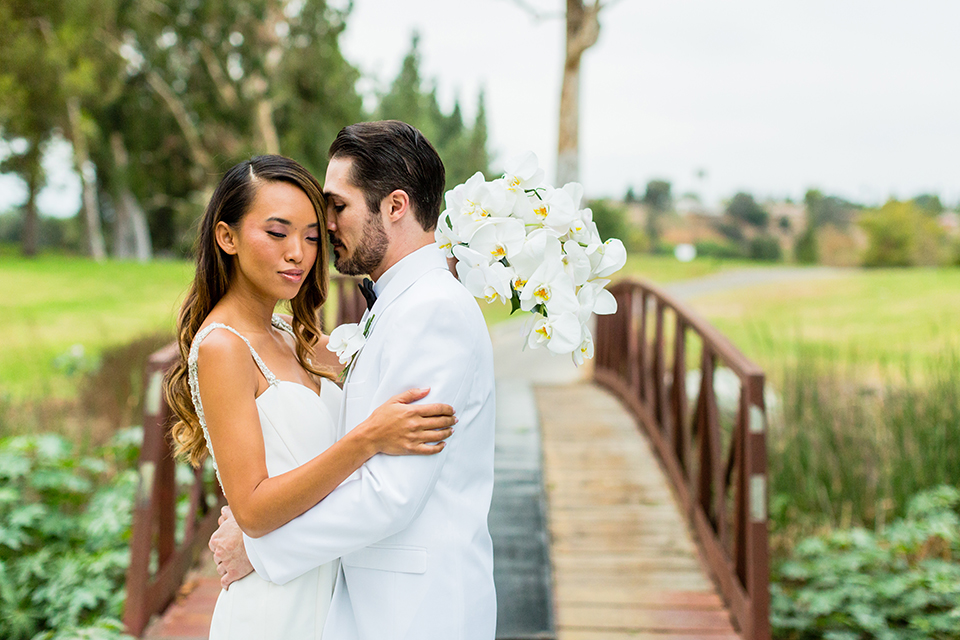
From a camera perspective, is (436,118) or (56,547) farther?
(436,118)

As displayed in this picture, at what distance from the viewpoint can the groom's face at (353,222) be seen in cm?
155

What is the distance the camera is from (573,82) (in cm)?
870

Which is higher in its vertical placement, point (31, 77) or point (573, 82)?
point (31, 77)

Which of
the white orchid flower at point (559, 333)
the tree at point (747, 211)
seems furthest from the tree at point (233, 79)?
the tree at point (747, 211)

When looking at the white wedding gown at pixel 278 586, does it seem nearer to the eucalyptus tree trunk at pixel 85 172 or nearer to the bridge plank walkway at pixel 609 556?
the bridge plank walkway at pixel 609 556

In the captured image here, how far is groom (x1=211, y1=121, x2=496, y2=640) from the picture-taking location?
1.37 metres

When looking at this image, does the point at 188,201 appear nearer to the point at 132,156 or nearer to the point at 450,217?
the point at 132,156

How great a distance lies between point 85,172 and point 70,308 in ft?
29.2

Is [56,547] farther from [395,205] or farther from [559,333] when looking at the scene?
[559,333]

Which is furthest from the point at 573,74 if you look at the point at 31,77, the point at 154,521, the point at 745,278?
the point at 745,278

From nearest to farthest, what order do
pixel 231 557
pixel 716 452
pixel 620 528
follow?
pixel 231 557 < pixel 716 452 < pixel 620 528

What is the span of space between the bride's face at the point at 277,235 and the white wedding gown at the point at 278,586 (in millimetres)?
154

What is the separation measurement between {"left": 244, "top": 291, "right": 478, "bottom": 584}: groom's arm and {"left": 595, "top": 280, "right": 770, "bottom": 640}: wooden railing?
1989 mm

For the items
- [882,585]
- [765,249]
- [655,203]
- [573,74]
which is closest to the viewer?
[882,585]
